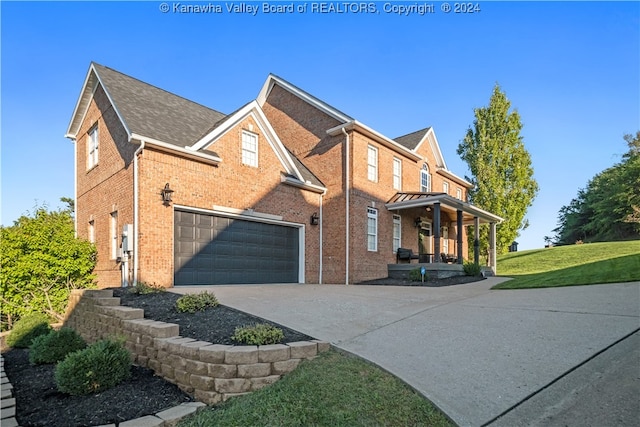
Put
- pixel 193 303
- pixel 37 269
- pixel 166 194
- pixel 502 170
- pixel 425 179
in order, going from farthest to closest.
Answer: pixel 502 170
pixel 425 179
pixel 166 194
pixel 37 269
pixel 193 303

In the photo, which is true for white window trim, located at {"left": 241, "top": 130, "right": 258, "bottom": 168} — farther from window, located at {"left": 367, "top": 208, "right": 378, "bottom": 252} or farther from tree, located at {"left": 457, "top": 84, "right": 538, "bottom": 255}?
tree, located at {"left": 457, "top": 84, "right": 538, "bottom": 255}

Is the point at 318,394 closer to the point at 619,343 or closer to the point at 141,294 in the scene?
the point at 619,343

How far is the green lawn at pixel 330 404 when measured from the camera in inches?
145

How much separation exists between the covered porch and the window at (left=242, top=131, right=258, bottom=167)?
21.9 feet

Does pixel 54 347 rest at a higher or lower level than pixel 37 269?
lower

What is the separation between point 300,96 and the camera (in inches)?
676

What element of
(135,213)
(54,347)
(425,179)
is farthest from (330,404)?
(425,179)

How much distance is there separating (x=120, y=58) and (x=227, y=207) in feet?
26.5

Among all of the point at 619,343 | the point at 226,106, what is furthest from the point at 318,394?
the point at 226,106

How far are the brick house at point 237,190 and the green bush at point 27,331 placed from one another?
6.80 feet

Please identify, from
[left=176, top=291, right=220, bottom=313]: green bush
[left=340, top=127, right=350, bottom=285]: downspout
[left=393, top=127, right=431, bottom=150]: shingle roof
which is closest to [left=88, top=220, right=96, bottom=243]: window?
[left=176, top=291, right=220, bottom=313]: green bush

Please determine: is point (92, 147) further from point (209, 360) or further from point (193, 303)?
point (209, 360)

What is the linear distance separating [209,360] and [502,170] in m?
24.4

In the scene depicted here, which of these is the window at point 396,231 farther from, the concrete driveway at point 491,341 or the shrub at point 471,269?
the concrete driveway at point 491,341
